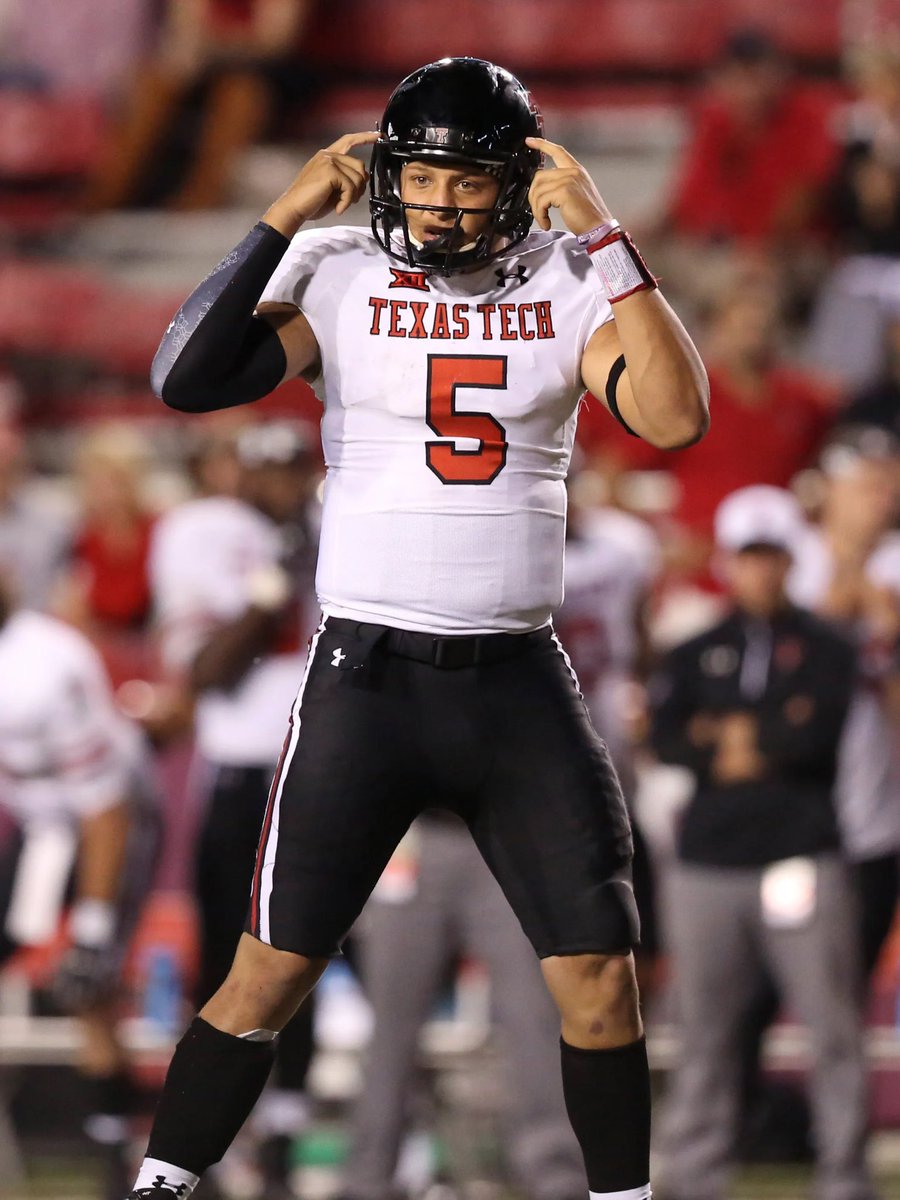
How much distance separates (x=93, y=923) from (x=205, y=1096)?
2.54m

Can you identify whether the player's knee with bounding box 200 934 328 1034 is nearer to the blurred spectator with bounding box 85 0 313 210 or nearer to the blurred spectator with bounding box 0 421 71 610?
the blurred spectator with bounding box 0 421 71 610

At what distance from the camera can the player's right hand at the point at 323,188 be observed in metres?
3.26

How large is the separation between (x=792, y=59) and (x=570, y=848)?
27.4ft

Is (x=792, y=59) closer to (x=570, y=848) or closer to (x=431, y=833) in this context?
(x=431, y=833)

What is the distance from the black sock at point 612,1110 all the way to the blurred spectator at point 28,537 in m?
4.46

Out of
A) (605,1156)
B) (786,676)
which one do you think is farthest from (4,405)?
(605,1156)

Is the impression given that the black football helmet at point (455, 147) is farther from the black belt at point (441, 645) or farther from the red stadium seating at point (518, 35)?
the red stadium seating at point (518, 35)

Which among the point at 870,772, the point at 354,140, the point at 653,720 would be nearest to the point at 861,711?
the point at 870,772

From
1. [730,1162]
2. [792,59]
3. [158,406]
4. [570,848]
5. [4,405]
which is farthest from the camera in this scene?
[792,59]

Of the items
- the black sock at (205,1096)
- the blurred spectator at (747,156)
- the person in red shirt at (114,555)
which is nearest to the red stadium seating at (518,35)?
the blurred spectator at (747,156)

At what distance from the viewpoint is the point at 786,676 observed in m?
5.61

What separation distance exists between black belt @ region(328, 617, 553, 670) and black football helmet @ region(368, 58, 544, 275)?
560 mm

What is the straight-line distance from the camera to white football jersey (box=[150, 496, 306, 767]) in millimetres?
5699

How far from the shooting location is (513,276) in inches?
132
